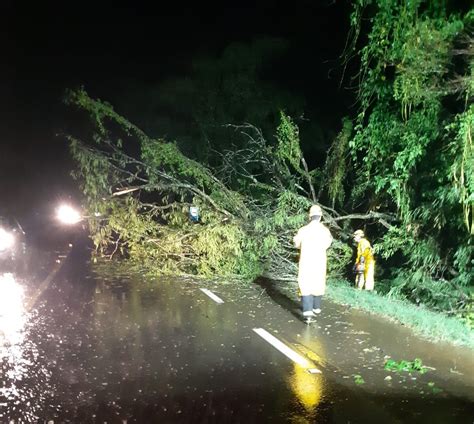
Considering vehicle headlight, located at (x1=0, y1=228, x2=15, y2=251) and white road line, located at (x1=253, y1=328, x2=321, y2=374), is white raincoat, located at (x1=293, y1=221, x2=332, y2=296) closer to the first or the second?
white road line, located at (x1=253, y1=328, x2=321, y2=374)

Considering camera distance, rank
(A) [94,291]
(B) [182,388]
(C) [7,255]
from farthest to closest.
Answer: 1. (C) [7,255]
2. (A) [94,291]
3. (B) [182,388]

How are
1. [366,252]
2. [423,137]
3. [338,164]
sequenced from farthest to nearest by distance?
1. [338,164]
2. [366,252]
3. [423,137]

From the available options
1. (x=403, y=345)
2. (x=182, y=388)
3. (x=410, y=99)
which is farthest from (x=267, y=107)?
(x=182, y=388)

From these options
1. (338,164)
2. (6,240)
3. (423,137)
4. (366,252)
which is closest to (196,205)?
(338,164)

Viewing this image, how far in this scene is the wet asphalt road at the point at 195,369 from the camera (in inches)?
203

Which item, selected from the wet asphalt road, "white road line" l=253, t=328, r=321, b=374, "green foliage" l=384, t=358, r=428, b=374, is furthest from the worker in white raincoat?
"green foliage" l=384, t=358, r=428, b=374

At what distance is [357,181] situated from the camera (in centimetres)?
1296

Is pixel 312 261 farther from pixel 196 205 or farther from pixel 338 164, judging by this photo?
pixel 196 205

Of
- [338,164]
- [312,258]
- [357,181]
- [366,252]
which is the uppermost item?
[338,164]

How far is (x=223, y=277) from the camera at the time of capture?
1358 centimetres

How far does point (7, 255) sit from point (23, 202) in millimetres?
34619

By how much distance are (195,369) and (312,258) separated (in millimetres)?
3001

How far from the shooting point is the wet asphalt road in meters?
5.15

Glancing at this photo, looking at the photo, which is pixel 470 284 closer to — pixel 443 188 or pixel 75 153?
pixel 443 188
